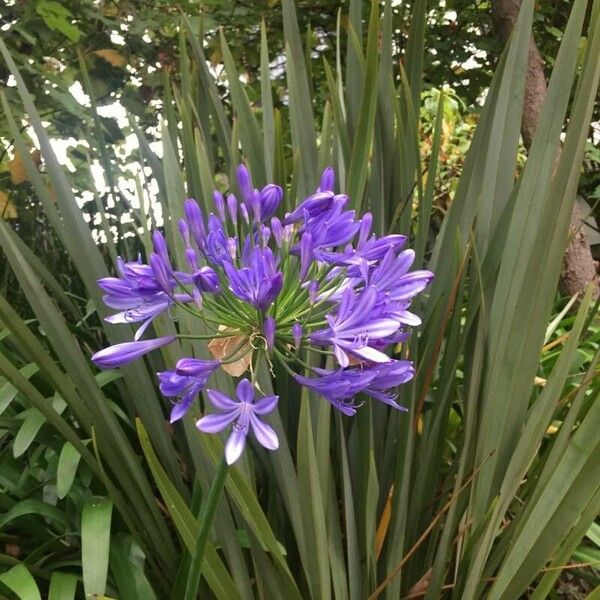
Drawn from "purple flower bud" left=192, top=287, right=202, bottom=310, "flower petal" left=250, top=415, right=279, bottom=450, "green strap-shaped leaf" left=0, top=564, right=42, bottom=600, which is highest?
"purple flower bud" left=192, top=287, right=202, bottom=310

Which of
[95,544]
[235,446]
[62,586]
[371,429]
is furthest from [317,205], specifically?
[62,586]

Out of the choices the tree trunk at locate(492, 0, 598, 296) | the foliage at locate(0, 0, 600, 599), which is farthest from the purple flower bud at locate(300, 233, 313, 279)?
the tree trunk at locate(492, 0, 598, 296)

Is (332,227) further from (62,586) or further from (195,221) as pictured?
A: (62,586)

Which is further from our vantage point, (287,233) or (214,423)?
(287,233)

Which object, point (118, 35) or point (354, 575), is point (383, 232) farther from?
point (118, 35)

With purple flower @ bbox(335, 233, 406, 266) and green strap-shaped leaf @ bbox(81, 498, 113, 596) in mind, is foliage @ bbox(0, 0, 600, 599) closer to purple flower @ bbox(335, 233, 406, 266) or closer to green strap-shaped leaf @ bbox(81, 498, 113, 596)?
green strap-shaped leaf @ bbox(81, 498, 113, 596)

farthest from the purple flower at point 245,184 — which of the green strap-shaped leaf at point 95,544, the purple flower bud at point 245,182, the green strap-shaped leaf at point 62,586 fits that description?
the green strap-shaped leaf at point 62,586

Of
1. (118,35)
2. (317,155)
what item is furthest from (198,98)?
(118,35)
